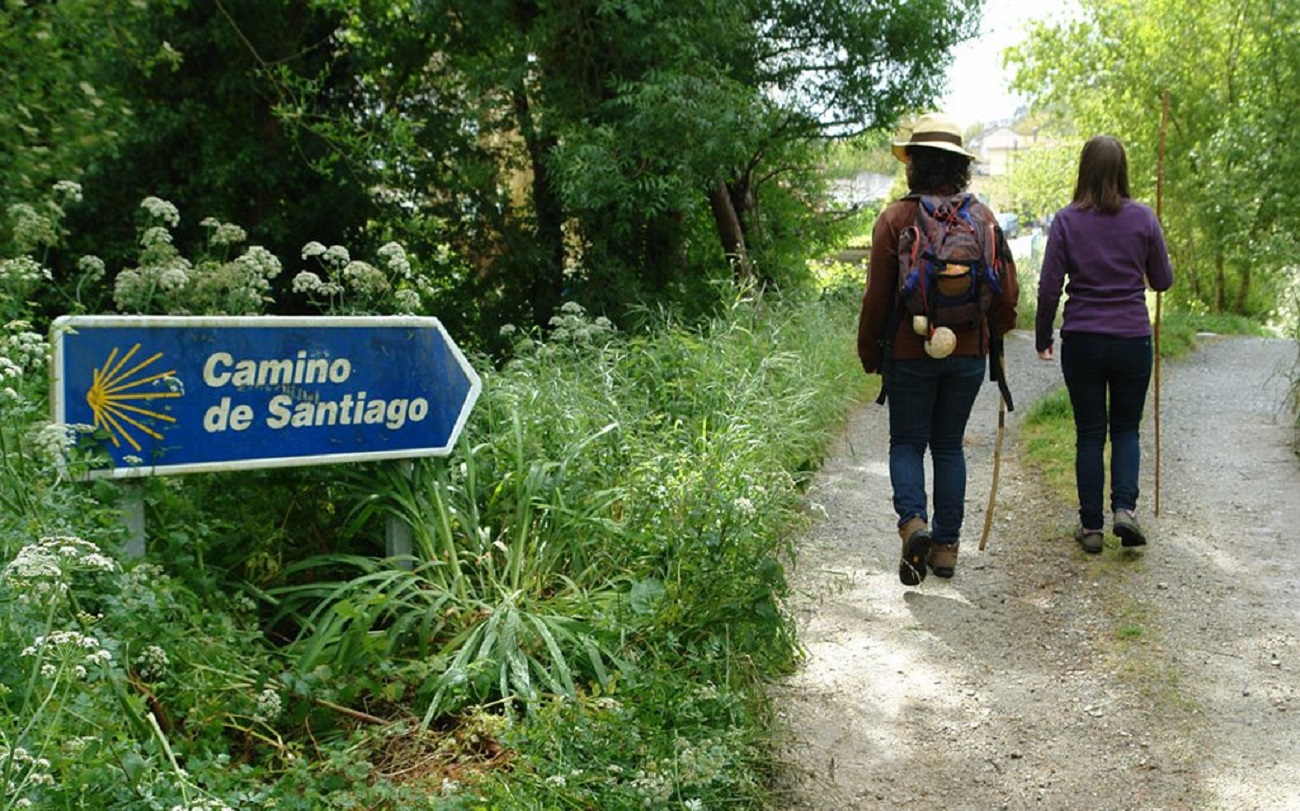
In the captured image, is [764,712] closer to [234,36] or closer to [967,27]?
[234,36]

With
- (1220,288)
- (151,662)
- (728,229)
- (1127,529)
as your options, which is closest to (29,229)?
(151,662)

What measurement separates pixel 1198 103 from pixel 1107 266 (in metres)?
19.9

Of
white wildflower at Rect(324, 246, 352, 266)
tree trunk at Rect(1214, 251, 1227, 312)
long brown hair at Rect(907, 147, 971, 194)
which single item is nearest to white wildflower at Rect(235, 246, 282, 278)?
white wildflower at Rect(324, 246, 352, 266)

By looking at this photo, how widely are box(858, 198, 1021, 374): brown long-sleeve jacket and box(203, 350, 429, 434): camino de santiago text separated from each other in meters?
2.03

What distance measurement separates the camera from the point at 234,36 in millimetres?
12734

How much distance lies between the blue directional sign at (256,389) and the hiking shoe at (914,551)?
2038mm

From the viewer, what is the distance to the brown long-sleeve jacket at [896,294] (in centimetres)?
535

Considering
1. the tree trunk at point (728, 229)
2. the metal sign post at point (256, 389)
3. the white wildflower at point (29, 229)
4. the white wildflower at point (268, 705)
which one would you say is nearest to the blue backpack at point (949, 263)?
the metal sign post at point (256, 389)

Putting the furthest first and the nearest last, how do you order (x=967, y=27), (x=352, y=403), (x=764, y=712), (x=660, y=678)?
1. (x=967, y=27)
2. (x=352, y=403)
3. (x=764, y=712)
4. (x=660, y=678)

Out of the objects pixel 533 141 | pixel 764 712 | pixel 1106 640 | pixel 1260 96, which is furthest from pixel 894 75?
pixel 764 712

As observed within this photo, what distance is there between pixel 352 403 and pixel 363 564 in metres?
0.58

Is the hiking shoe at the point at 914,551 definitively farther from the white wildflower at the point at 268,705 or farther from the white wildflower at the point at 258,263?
the white wildflower at the point at 268,705

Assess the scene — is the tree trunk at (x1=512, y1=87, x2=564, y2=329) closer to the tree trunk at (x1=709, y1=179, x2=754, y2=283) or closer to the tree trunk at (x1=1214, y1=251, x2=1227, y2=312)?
the tree trunk at (x1=709, y1=179, x2=754, y2=283)

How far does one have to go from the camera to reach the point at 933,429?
5.68 metres
